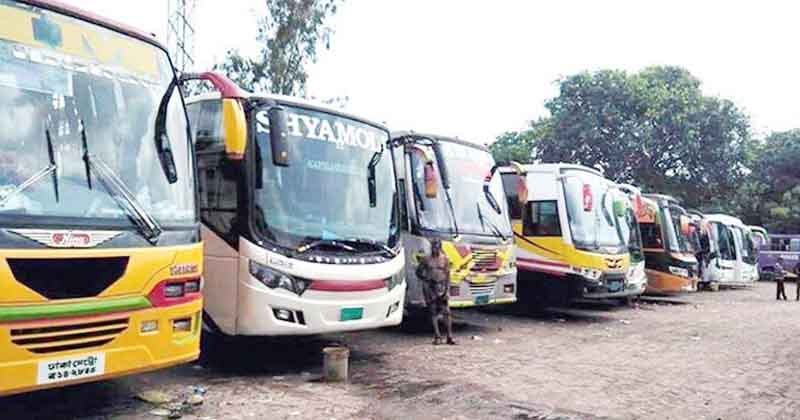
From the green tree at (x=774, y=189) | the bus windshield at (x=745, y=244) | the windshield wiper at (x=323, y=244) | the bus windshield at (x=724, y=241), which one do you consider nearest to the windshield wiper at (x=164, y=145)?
the windshield wiper at (x=323, y=244)

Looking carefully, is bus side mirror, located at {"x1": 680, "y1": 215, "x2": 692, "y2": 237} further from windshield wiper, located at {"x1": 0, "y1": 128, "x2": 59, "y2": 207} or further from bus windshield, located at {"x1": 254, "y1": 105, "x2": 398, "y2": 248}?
windshield wiper, located at {"x1": 0, "y1": 128, "x2": 59, "y2": 207}

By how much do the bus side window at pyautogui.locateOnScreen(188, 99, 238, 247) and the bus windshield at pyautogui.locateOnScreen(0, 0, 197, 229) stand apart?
112 centimetres

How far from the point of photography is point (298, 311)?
6719mm

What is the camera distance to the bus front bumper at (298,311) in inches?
259

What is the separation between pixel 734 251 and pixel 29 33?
2310cm

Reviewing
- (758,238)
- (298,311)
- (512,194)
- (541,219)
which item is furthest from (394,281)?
(758,238)

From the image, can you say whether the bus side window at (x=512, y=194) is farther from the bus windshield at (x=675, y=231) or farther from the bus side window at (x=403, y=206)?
the bus windshield at (x=675, y=231)

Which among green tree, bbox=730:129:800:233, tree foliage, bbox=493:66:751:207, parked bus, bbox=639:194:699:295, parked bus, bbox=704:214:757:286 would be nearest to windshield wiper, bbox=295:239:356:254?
parked bus, bbox=639:194:699:295

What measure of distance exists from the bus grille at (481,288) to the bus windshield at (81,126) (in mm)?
5277

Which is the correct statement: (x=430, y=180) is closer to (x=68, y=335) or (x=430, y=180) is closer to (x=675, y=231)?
(x=68, y=335)

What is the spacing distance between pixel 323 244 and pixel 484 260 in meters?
3.80

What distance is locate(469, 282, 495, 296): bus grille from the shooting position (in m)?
10.1

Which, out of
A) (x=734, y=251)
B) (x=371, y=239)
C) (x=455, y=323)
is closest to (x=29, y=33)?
(x=371, y=239)

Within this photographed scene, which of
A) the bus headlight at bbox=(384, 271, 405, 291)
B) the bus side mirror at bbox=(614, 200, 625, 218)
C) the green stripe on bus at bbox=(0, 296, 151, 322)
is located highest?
the bus side mirror at bbox=(614, 200, 625, 218)
